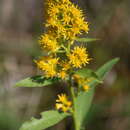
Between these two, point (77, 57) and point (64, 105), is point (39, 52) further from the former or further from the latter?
point (77, 57)

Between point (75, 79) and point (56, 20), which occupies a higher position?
point (56, 20)

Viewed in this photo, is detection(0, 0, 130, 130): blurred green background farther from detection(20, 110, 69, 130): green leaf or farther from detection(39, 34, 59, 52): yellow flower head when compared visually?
detection(39, 34, 59, 52): yellow flower head

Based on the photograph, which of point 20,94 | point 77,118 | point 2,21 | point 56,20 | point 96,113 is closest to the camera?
point 56,20

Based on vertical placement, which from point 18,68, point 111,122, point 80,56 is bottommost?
point 111,122

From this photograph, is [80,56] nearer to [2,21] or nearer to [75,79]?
[75,79]

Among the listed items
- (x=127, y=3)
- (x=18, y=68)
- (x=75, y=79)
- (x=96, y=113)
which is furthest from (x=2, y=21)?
(x=75, y=79)

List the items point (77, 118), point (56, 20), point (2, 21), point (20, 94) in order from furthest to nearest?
point (2, 21), point (20, 94), point (77, 118), point (56, 20)

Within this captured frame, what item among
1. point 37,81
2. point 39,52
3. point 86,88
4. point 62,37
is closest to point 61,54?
point 62,37

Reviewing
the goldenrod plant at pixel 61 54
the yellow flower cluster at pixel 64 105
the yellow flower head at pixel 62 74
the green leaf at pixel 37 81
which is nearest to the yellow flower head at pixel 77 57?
the goldenrod plant at pixel 61 54
